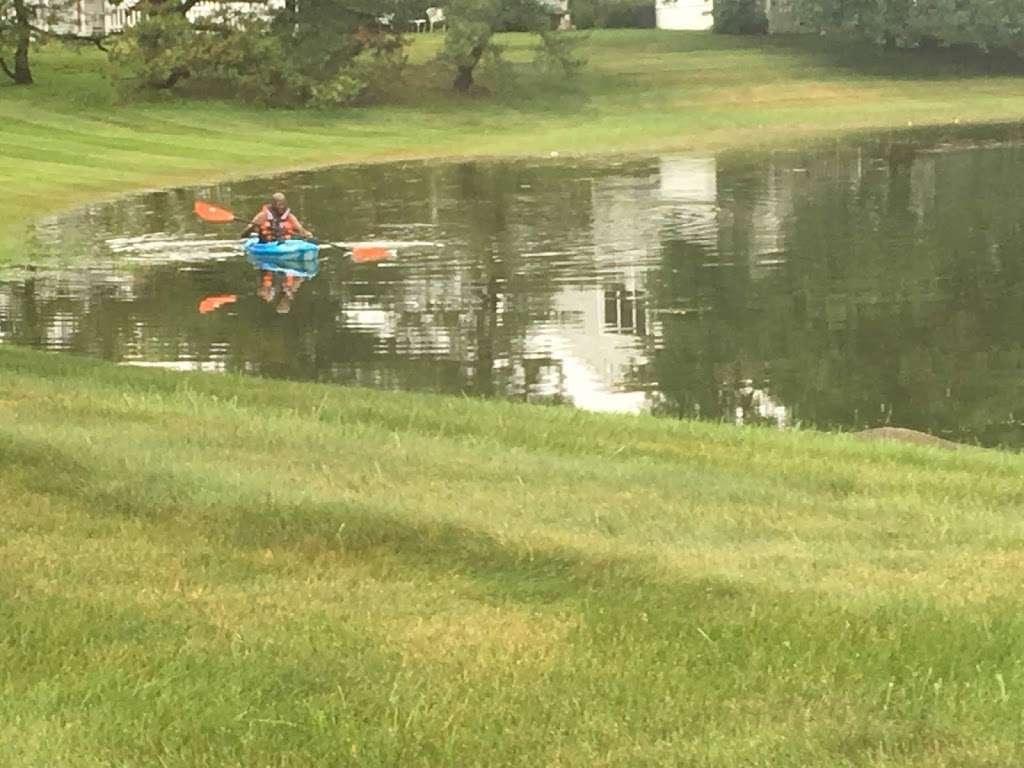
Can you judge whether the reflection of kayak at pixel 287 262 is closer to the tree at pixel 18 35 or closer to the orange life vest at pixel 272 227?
the orange life vest at pixel 272 227

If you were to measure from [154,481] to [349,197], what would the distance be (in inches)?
1256

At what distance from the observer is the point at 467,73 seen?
64875 millimetres

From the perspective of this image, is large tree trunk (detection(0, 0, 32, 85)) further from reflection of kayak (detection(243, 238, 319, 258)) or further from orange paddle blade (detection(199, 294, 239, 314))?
orange paddle blade (detection(199, 294, 239, 314))

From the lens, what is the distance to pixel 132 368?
17062mm

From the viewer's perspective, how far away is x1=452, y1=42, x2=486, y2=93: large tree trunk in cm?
6469

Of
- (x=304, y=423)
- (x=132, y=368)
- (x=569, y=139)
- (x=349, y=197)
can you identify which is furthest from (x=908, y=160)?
(x=304, y=423)

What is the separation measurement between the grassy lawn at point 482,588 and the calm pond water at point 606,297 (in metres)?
4.47

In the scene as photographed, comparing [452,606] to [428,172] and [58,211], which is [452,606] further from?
[428,172]

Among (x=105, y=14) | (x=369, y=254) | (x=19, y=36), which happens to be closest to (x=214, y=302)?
(x=369, y=254)

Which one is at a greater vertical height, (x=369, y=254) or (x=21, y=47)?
(x=21, y=47)

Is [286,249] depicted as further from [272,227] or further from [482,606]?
[482,606]

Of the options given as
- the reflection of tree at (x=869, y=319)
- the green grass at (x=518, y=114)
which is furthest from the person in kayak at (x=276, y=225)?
the green grass at (x=518, y=114)

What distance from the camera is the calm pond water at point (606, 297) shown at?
62.8 feet

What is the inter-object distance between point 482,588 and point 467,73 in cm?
5836
